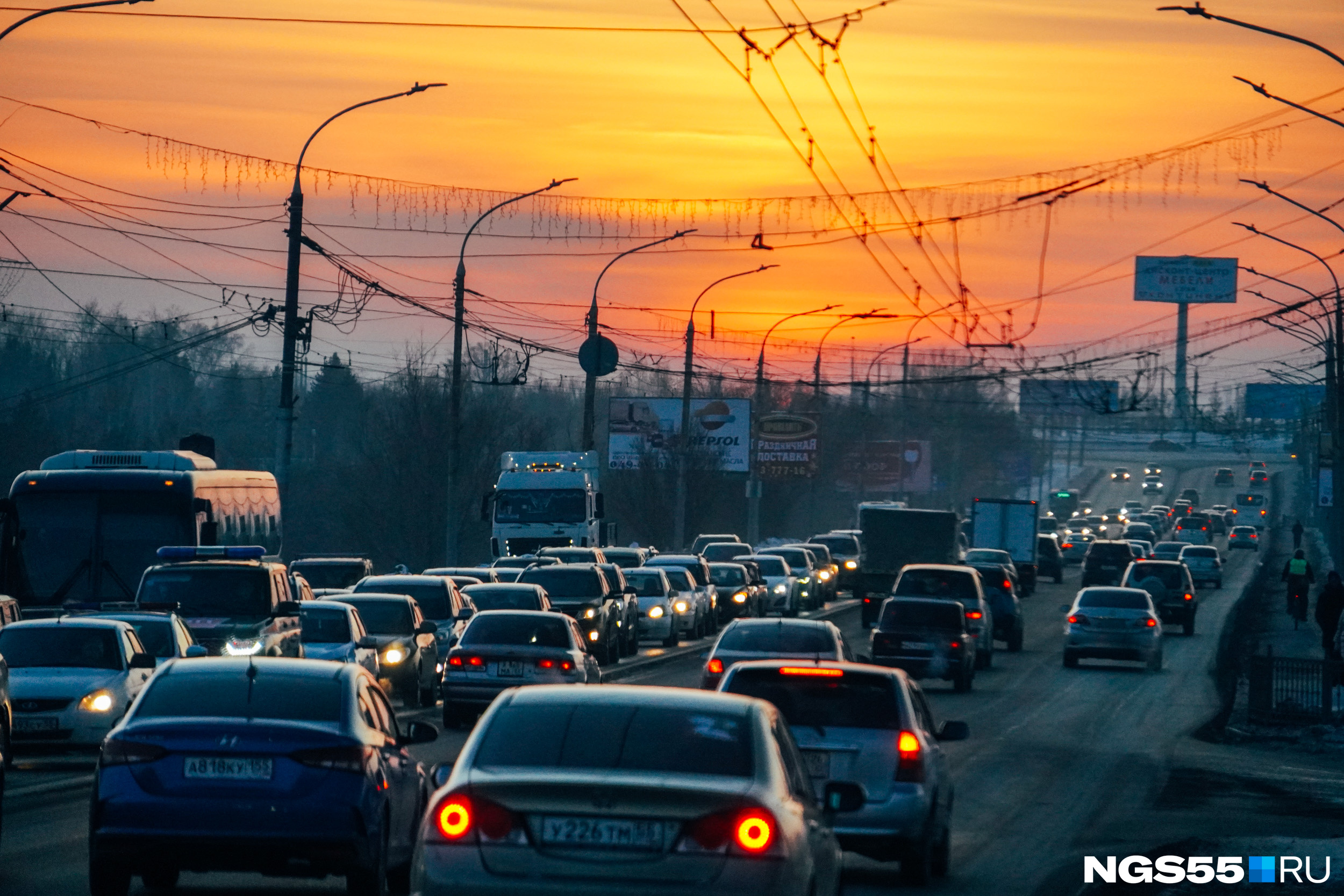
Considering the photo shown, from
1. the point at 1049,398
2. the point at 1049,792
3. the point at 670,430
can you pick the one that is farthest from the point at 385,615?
the point at 1049,398

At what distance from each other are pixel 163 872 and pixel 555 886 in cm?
417

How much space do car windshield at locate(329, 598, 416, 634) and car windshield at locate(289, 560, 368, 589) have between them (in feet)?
33.1

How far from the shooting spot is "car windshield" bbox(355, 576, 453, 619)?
31.7m

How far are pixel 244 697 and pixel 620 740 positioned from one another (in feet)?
11.5

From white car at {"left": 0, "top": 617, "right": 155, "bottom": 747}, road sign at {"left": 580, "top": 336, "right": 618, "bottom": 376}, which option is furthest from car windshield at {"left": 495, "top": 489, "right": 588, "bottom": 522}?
white car at {"left": 0, "top": 617, "right": 155, "bottom": 747}

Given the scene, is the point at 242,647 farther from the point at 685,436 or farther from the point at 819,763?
the point at 685,436

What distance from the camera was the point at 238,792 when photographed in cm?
1028

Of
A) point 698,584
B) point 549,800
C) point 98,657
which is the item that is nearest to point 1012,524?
point 698,584

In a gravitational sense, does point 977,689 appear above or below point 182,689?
below

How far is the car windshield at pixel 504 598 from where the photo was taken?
102 ft

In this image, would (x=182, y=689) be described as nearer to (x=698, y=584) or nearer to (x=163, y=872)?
(x=163, y=872)

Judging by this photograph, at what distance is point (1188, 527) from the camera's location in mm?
104188

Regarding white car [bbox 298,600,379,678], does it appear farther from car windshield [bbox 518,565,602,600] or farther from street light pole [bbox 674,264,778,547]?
street light pole [bbox 674,264,778,547]

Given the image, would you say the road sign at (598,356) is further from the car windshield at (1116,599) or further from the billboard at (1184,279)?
the billboard at (1184,279)
